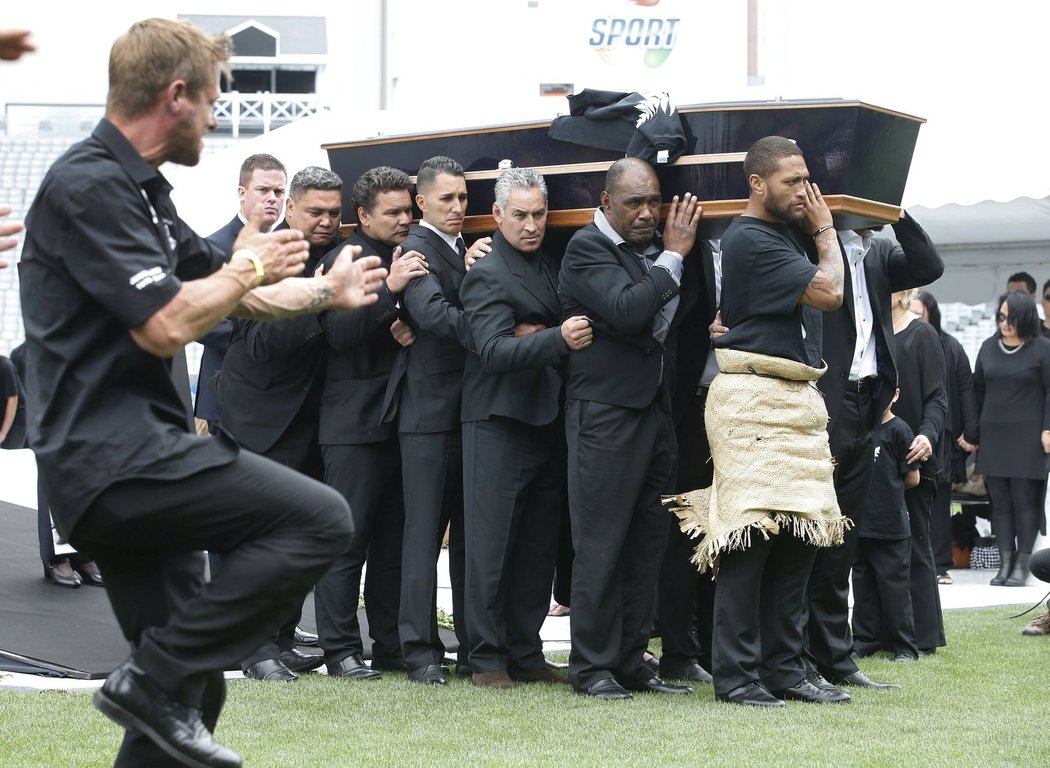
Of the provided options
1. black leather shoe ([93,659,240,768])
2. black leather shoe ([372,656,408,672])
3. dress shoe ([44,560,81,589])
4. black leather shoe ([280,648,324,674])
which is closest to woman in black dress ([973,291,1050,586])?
black leather shoe ([372,656,408,672])

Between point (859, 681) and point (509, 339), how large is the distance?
6.89 ft

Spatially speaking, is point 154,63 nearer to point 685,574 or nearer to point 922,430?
point 685,574

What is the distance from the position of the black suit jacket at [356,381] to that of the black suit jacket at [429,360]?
2.9 inches

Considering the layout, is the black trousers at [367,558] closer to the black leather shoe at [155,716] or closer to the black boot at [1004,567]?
the black leather shoe at [155,716]

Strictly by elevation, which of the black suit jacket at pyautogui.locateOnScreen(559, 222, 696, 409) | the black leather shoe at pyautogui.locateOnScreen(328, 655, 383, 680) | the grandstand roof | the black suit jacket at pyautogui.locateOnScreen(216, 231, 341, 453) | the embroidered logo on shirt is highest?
the grandstand roof

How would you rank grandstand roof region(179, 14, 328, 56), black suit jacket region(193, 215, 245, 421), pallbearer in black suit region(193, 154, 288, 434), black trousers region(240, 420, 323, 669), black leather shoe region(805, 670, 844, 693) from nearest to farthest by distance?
black leather shoe region(805, 670, 844, 693) < black trousers region(240, 420, 323, 669) < black suit jacket region(193, 215, 245, 421) < pallbearer in black suit region(193, 154, 288, 434) < grandstand roof region(179, 14, 328, 56)

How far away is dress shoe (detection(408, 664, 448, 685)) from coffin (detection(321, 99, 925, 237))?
1941 mm

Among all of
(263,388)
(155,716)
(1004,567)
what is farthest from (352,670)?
(1004,567)

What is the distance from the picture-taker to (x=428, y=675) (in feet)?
19.9

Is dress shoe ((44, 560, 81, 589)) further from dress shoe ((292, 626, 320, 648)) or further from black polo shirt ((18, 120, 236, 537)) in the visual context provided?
black polo shirt ((18, 120, 236, 537))

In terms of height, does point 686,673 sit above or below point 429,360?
below

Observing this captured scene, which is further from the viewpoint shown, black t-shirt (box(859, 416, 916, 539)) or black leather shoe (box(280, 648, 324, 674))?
black t-shirt (box(859, 416, 916, 539))

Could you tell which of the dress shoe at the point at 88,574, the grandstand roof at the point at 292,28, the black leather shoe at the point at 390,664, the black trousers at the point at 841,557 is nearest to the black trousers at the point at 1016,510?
the black trousers at the point at 841,557

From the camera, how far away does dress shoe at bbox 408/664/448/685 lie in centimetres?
606
